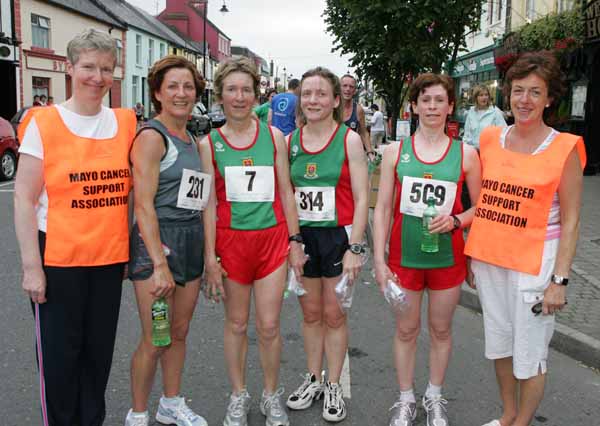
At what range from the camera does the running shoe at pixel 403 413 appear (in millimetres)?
3285

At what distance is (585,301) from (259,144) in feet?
12.3

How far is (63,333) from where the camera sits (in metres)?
2.69

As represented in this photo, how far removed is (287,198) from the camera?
3.25 m

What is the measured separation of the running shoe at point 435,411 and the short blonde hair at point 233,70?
1981 millimetres

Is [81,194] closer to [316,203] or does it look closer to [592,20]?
[316,203]

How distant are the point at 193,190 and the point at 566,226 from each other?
1819 mm

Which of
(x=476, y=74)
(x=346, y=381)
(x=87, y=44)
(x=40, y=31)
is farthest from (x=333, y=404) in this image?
(x=40, y=31)

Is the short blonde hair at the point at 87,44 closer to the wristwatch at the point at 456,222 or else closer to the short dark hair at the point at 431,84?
the short dark hair at the point at 431,84

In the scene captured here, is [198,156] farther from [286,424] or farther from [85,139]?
[286,424]

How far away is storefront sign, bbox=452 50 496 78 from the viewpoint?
21500 mm

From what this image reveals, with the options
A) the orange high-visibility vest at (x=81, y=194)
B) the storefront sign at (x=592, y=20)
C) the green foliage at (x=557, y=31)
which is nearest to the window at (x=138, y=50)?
the green foliage at (x=557, y=31)

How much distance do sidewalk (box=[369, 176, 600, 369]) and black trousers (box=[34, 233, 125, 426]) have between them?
3380 mm

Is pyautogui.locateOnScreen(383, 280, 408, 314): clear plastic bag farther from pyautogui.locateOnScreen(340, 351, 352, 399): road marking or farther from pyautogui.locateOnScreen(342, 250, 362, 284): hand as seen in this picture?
pyautogui.locateOnScreen(340, 351, 352, 399): road marking

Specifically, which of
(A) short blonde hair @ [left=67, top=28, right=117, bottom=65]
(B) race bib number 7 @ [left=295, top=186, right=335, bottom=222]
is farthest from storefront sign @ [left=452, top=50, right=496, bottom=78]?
(A) short blonde hair @ [left=67, top=28, right=117, bottom=65]
